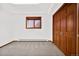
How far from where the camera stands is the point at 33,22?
39.1ft

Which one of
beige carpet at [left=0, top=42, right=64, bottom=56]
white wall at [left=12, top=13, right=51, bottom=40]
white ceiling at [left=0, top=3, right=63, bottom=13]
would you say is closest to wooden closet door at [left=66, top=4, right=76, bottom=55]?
beige carpet at [left=0, top=42, right=64, bottom=56]

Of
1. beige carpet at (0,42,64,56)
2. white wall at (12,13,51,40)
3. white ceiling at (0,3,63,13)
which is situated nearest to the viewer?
beige carpet at (0,42,64,56)

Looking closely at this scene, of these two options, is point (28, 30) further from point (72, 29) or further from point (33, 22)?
point (72, 29)

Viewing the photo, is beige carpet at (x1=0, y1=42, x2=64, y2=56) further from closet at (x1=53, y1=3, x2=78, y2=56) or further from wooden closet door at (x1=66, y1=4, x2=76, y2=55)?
wooden closet door at (x1=66, y1=4, x2=76, y2=55)

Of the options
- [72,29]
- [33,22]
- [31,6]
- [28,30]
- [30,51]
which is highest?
[31,6]

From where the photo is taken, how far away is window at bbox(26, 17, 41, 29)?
465 inches

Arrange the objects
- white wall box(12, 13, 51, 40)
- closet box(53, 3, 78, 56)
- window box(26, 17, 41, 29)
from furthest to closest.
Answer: window box(26, 17, 41, 29)
white wall box(12, 13, 51, 40)
closet box(53, 3, 78, 56)

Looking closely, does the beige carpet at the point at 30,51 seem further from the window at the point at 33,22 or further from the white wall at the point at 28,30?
the window at the point at 33,22

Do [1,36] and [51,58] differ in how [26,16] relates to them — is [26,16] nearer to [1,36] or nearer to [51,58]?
[1,36]

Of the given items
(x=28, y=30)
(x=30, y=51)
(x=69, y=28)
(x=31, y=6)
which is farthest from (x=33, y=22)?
(x=69, y=28)

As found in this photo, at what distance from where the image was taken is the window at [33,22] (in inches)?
465

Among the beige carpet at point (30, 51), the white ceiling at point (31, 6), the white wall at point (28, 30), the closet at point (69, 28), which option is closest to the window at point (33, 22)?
the white wall at point (28, 30)

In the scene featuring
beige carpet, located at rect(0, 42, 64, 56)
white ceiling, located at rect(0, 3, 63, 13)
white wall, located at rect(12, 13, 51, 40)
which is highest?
white ceiling, located at rect(0, 3, 63, 13)

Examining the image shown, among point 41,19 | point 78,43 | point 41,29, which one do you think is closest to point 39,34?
point 41,29
